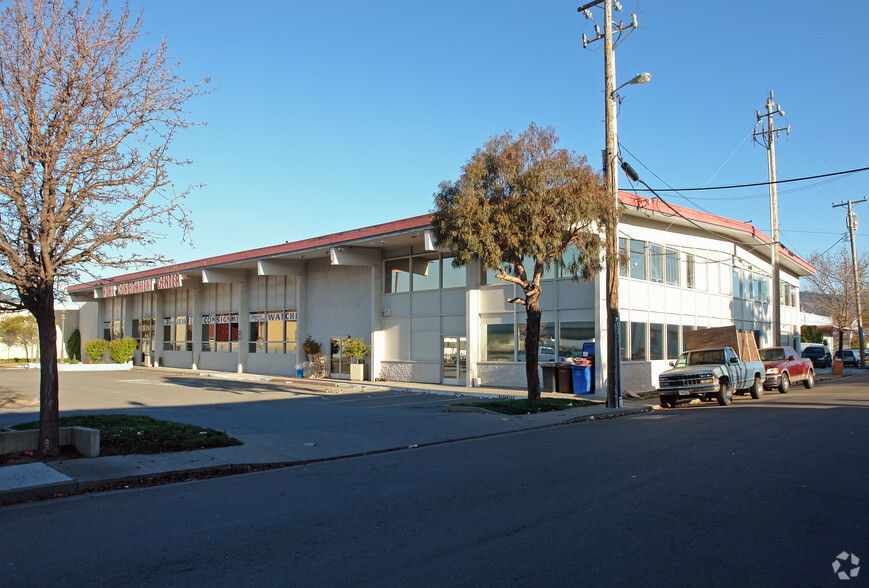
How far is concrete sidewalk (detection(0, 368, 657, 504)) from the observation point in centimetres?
897

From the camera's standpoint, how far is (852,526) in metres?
6.31

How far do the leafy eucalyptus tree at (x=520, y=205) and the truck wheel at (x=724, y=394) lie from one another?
6034mm

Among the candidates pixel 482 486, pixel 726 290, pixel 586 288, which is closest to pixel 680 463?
pixel 482 486

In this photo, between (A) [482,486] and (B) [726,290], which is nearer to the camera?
(A) [482,486]

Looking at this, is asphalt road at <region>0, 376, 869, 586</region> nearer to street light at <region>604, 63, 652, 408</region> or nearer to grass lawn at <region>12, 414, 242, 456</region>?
grass lawn at <region>12, 414, 242, 456</region>

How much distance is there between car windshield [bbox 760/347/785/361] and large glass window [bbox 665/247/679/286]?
14.4 ft

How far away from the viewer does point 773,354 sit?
25.1 meters

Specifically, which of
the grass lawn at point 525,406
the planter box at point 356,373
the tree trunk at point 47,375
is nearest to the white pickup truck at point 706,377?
the grass lawn at point 525,406

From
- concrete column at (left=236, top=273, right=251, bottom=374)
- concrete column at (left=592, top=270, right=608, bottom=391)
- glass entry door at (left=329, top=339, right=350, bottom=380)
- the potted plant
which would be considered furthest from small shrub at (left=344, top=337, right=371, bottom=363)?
concrete column at (left=592, top=270, right=608, bottom=391)

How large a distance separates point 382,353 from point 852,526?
2425cm

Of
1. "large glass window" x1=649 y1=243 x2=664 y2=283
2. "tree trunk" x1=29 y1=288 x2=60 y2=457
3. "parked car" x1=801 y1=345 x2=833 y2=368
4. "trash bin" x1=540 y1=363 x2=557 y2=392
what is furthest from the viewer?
"parked car" x1=801 y1=345 x2=833 y2=368

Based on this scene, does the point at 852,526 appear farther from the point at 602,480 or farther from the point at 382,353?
the point at 382,353

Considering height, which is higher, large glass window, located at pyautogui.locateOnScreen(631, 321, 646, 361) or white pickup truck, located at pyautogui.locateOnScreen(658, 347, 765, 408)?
large glass window, located at pyautogui.locateOnScreen(631, 321, 646, 361)

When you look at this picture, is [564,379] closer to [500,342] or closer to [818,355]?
[500,342]
